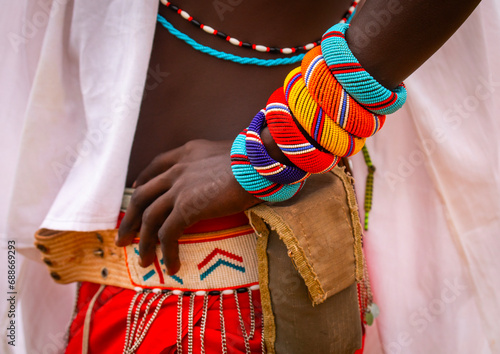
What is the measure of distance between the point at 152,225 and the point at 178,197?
88 mm

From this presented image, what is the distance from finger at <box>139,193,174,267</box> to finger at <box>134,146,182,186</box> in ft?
0.28

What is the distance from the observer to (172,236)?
0.79 metres

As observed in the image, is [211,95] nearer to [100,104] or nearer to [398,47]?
[100,104]

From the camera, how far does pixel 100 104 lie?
0.92 m

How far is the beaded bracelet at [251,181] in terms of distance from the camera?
0.70 metres

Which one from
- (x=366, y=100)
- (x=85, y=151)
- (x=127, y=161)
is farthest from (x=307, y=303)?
(x=85, y=151)

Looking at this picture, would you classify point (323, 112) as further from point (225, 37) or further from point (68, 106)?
point (68, 106)

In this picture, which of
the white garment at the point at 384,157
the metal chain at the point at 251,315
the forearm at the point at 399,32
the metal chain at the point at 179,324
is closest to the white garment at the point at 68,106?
the white garment at the point at 384,157

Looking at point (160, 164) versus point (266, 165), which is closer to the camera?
point (266, 165)

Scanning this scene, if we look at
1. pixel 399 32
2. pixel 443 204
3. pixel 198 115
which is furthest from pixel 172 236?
pixel 443 204

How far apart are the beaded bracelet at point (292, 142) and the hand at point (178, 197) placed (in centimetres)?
13

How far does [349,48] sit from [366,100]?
90mm

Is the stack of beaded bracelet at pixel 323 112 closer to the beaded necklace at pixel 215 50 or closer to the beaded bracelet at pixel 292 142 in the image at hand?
the beaded bracelet at pixel 292 142

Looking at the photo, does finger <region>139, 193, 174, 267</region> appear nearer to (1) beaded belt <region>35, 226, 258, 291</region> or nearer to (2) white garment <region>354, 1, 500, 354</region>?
(1) beaded belt <region>35, 226, 258, 291</region>
